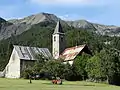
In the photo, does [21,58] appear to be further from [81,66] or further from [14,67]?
[81,66]

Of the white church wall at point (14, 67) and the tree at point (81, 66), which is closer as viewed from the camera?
the tree at point (81, 66)

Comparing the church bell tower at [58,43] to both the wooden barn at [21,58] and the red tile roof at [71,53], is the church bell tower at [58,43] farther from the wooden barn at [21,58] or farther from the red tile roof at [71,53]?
the red tile roof at [71,53]

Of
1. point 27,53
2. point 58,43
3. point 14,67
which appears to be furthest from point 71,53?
point 14,67

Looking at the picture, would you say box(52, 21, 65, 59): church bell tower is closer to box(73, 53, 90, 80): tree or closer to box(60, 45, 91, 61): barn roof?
box(60, 45, 91, 61): barn roof

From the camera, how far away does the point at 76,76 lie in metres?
86.5

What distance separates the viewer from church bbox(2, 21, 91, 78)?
9262cm

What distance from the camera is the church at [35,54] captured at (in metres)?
92.6

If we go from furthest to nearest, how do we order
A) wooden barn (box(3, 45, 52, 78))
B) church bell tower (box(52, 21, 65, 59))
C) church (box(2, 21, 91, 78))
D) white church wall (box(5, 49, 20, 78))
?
church bell tower (box(52, 21, 65, 59)), white church wall (box(5, 49, 20, 78)), wooden barn (box(3, 45, 52, 78)), church (box(2, 21, 91, 78))

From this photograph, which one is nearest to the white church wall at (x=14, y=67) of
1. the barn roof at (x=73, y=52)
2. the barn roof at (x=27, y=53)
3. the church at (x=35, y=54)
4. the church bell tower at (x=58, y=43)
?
the church at (x=35, y=54)

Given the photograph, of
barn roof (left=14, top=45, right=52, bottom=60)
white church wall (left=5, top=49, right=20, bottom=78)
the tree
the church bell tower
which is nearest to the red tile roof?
the tree

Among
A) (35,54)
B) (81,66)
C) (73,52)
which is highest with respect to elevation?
(73,52)

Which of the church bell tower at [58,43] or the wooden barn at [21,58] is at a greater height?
the church bell tower at [58,43]

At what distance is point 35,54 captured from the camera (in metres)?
95.3

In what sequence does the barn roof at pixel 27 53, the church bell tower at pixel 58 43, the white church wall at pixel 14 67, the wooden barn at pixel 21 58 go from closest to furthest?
the wooden barn at pixel 21 58 < the barn roof at pixel 27 53 < the white church wall at pixel 14 67 < the church bell tower at pixel 58 43
